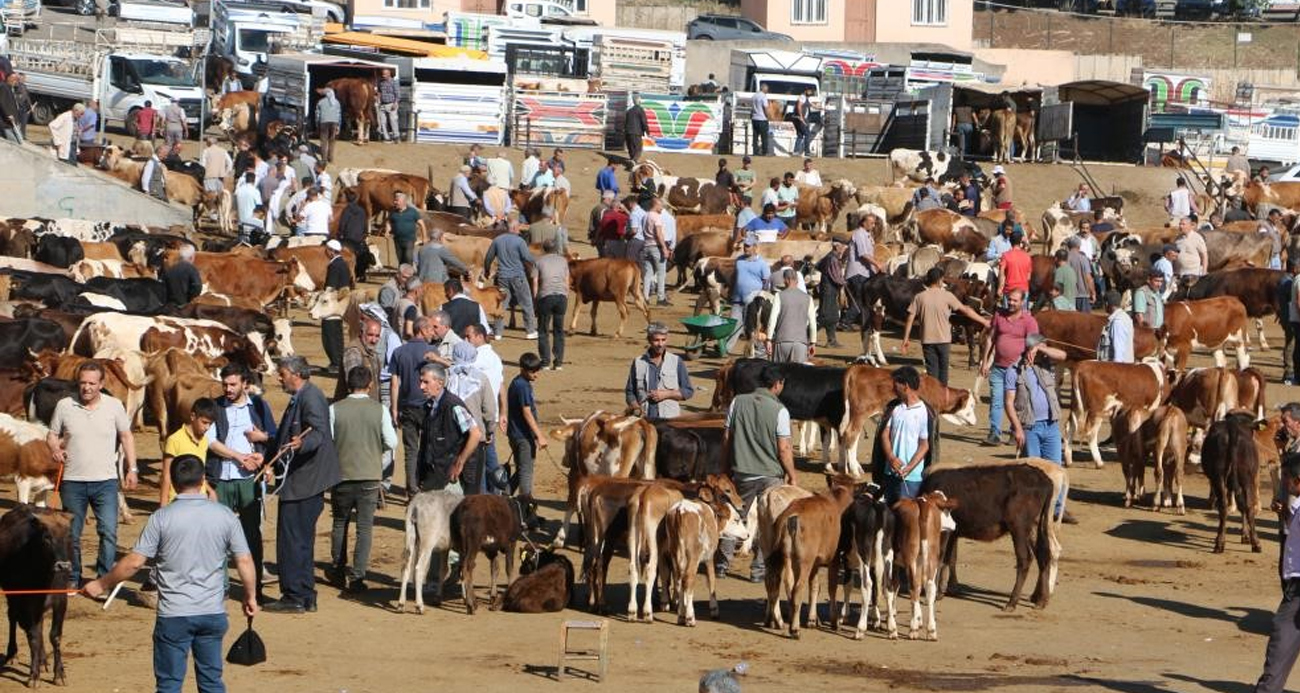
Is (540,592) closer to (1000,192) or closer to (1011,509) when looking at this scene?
(1011,509)

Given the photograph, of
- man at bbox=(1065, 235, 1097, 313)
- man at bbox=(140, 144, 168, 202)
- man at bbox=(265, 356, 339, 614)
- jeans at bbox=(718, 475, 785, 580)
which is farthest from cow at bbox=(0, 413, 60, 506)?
man at bbox=(140, 144, 168, 202)

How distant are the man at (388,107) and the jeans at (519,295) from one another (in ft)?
52.0

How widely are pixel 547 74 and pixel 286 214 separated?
15884 millimetres

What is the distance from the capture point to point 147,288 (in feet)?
80.1

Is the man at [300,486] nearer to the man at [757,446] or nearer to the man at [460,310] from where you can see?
the man at [757,446]

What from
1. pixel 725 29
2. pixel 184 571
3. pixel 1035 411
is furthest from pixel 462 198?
pixel 725 29

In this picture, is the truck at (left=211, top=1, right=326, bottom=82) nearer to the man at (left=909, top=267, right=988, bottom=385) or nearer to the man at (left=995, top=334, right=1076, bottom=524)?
the man at (left=909, top=267, right=988, bottom=385)

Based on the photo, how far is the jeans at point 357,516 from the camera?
14.7m

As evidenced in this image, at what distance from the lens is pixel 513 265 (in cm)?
2502

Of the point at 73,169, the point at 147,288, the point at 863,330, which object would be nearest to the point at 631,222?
the point at 863,330

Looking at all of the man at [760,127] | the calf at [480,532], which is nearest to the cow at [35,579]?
the calf at [480,532]

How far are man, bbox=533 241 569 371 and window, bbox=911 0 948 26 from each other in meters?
43.9

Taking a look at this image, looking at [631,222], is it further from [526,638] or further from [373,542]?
[526,638]

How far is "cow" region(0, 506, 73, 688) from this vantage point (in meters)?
12.1
